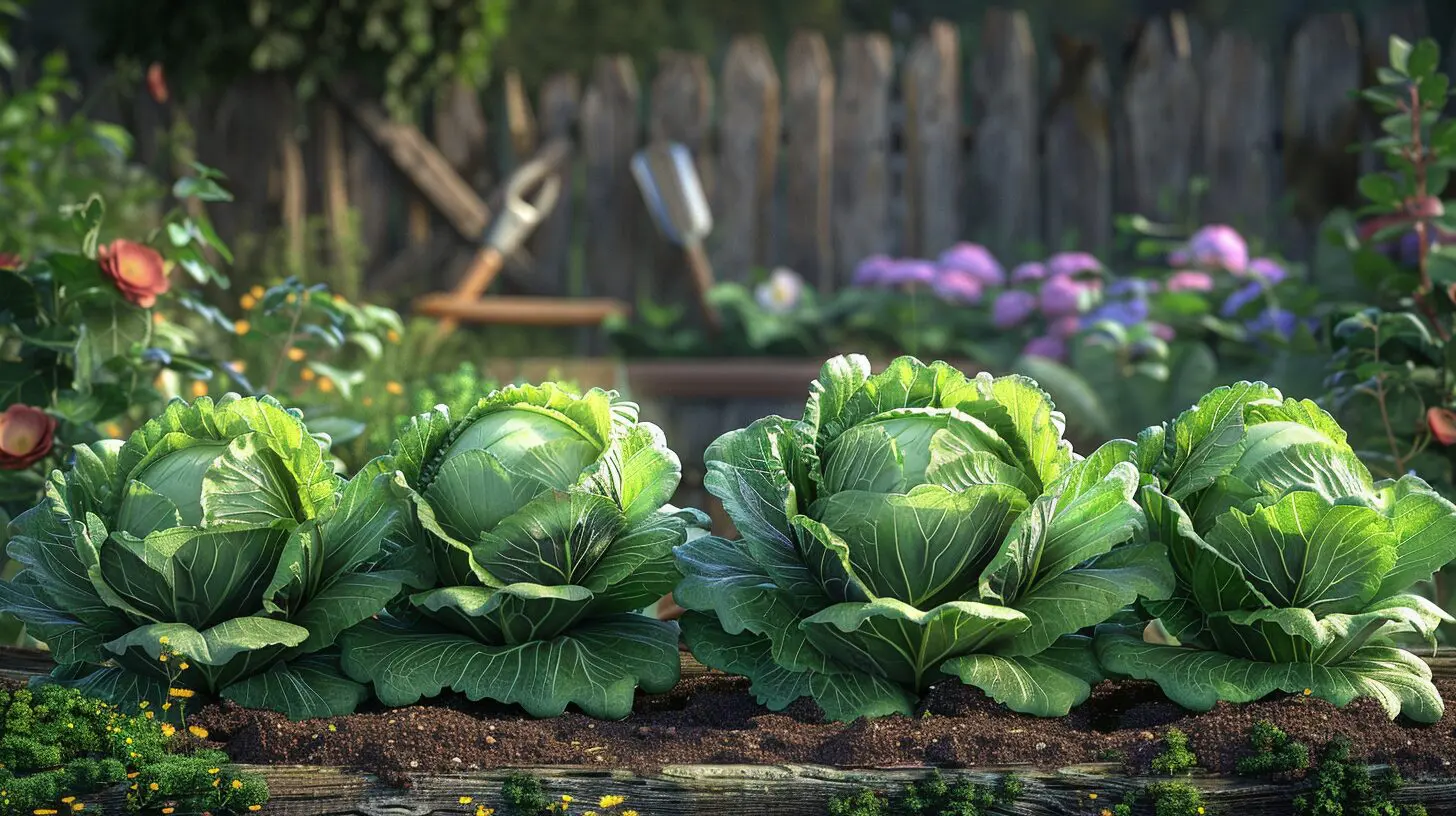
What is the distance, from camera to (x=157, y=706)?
1.42 meters

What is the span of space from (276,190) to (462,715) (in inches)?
235

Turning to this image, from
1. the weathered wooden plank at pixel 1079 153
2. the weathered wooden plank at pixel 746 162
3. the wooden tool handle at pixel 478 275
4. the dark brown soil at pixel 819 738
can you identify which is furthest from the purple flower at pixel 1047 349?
the dark brown soil at pixel 819 738

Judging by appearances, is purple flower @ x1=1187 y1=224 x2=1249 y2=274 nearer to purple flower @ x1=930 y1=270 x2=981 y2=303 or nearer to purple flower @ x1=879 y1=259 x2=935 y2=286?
purple flower @ x1=930 y1=270 x2=981 y2=303

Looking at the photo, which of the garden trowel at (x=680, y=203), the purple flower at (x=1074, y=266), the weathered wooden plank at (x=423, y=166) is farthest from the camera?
the weathered wooden plank at (x=423, y=166)

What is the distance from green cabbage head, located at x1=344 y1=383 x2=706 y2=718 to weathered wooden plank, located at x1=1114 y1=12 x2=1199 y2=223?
18.6ft

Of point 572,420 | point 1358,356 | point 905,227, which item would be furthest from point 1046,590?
point 905,227

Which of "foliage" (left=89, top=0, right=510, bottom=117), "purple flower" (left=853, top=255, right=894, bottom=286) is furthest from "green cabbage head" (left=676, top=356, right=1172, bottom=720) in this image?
Result: "foliage" (left=89, top=0, right=510, bottom=117)

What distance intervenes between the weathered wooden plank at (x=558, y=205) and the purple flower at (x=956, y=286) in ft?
6.39

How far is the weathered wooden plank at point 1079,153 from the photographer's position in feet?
21.8

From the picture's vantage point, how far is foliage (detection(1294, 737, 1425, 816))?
49.2 inches

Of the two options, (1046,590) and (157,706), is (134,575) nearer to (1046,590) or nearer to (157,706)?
(157,706)

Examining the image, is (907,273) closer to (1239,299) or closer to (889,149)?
(889,149)

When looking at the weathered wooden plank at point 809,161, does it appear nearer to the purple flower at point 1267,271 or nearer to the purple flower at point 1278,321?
the purple flower at point 1267,271

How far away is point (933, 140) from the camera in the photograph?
6.70 m
